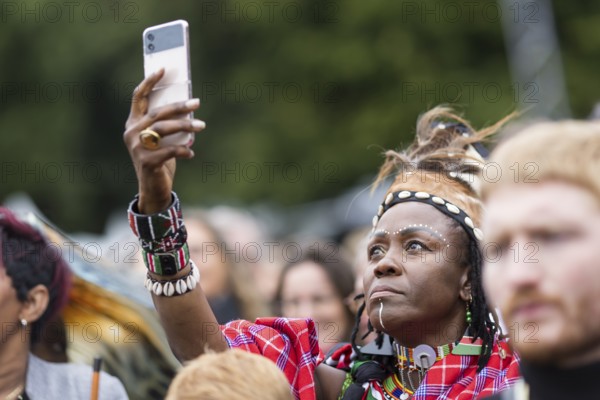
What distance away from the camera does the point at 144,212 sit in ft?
9.43

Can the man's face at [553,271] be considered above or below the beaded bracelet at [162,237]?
below

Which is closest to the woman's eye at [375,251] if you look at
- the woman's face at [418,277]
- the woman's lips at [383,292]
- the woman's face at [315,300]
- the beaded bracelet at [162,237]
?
the woman's face at [418,277]

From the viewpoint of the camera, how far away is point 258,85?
16.4 metres

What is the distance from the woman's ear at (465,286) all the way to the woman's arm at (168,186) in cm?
75

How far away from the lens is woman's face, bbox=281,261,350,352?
18.9 ft

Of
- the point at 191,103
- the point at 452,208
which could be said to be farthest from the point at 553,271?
the point at 452,208

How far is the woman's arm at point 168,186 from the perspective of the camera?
2.73 m

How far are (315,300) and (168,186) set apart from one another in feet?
10.4

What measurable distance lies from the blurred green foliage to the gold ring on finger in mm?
10336

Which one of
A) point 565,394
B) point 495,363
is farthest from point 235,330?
point 565,394

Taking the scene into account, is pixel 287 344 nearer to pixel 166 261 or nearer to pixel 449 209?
pixel 166 261

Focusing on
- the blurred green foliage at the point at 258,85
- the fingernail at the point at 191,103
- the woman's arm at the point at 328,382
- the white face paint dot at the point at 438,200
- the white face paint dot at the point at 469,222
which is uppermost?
the blurred green foliage at the point at 258,85

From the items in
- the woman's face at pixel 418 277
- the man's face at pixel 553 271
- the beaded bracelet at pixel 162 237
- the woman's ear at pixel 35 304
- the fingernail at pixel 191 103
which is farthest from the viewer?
the woman's ear at pixel 35 304

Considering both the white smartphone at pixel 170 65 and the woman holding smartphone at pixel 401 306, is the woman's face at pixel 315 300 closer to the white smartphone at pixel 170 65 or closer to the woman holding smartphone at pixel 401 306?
the woman holding smartphone at pixel 401 306
